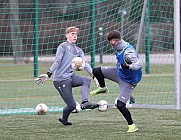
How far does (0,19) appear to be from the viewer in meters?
20.7

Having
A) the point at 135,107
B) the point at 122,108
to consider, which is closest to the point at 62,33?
the point at 135,107

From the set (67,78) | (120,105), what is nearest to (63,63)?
(67,78)

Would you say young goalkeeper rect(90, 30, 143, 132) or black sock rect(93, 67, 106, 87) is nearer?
Answer: young goalkeeper rect(90, 30, 143, 132)

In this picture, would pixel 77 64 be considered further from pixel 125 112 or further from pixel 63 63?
pixel 125 112

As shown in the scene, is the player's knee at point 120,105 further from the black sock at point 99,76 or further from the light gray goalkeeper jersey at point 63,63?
the light gray goalkeeper jersey at point 63,63

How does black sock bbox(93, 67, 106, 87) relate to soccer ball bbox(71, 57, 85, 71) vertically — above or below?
below

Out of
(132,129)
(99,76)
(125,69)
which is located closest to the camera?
(132,129)

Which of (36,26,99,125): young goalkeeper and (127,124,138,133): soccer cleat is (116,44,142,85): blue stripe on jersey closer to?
(127,124,138,133): soccer cleat

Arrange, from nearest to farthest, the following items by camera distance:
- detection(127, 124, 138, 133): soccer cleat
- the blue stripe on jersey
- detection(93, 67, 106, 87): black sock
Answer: detection(127, 124, 138, 133): soccer cleat → the blue stripe on jersey → detection(93, 67, 106, 87): black sock

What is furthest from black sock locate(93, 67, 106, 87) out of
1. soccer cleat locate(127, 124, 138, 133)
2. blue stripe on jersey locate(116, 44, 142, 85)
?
soccer cleat locate(127, 124, 138, 133)

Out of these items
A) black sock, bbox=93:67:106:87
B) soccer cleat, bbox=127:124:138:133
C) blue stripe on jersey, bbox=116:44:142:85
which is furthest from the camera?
black sock, bbox=93:67:106:87

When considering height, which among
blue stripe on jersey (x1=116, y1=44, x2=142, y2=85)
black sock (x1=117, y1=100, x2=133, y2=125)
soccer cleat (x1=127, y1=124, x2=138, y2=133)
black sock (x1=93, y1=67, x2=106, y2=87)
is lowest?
soccer cleat (x1=127, y1=124, x2=138, y2=133)

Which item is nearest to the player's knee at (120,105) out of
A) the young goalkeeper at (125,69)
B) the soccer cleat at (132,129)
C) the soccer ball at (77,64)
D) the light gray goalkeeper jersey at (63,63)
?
the young goalkeeper at (125,69)

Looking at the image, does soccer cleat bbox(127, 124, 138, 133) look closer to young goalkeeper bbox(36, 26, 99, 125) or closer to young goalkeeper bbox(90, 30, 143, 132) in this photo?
young goalkeeper bbox(90, 30, 143, 132)
